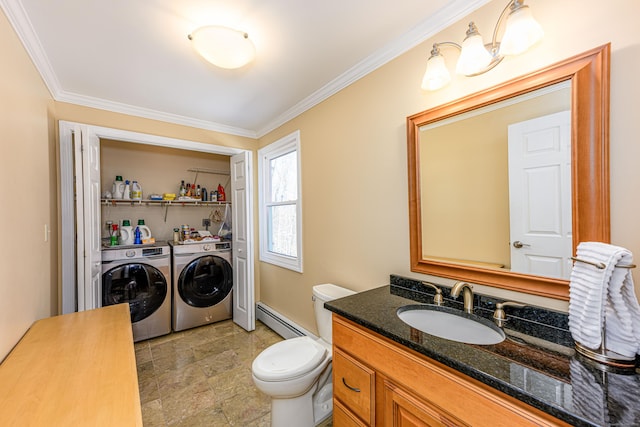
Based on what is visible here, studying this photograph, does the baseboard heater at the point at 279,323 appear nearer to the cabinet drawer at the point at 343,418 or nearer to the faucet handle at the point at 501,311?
the cabinet drawer at the point at 343,418

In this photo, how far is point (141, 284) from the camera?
9.06 ft

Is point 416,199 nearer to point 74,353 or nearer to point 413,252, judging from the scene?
point 413,252

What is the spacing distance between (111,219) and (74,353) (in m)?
2.38

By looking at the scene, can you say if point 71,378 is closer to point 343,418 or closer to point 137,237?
point 343,418

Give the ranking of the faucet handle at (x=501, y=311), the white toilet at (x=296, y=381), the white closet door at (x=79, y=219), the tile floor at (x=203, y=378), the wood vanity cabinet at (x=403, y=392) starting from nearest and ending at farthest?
the wood vanity cabinet at (x=403, y=392) → the faucet handle at (x=501, y=311) → the white toilet at (x=296, y=381) → the tile floor at (x=203, y=378) → the white closet door at (x=79, y=219)

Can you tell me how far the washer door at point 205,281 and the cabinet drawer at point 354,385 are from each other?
2.29 m

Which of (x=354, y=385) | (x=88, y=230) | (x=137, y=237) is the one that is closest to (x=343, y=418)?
(x=354, y=385)

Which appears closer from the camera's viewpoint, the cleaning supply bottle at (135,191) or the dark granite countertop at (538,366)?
the dark granite countertop at (538,366)

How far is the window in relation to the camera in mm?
2697

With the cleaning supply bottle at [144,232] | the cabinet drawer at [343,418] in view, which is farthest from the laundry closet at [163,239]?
the cabinet drawer at [343,418]

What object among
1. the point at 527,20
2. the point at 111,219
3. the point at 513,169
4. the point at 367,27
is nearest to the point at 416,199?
the point at 513,169

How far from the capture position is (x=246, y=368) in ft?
7.45

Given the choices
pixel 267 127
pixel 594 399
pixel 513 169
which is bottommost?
pixel 594 399

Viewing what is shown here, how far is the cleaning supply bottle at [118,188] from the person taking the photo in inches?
116
